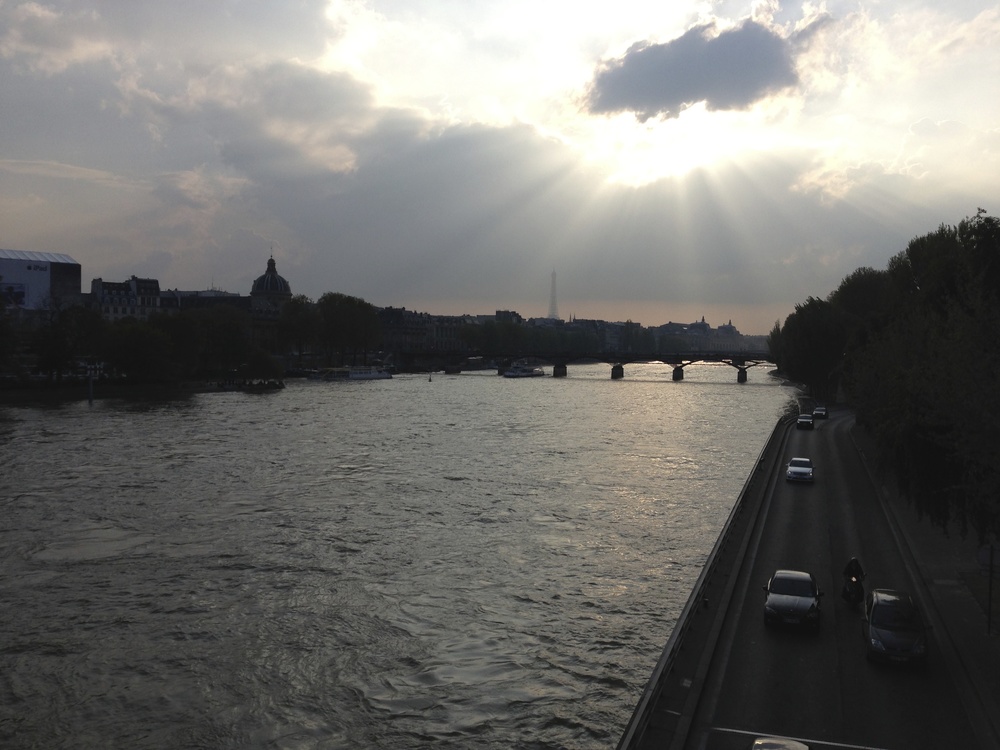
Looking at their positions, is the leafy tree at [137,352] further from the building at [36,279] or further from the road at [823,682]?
the road at [823,682]

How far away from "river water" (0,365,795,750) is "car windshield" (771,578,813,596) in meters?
3.01

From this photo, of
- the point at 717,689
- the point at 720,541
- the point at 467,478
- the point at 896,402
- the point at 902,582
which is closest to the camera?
the point at 717,689

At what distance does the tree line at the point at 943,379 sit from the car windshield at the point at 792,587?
3425 millimetres

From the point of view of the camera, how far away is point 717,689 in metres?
14.0

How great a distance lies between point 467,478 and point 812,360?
176ft

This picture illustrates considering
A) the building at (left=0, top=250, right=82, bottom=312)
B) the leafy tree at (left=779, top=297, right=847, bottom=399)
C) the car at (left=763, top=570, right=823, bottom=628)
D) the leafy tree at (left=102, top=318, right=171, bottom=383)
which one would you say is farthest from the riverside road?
the building at (left=0, top=250, right=82, bottom=312)

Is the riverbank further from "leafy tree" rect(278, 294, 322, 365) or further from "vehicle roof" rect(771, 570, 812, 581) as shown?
"vehicle roof" rect(771, 570, 812, 581)

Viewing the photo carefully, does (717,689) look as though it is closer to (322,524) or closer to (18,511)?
(322,524)

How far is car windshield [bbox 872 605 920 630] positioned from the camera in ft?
50.4

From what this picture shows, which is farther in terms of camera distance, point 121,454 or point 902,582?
point 121,454

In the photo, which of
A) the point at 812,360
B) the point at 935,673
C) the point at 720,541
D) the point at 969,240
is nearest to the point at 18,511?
the point at 720,541

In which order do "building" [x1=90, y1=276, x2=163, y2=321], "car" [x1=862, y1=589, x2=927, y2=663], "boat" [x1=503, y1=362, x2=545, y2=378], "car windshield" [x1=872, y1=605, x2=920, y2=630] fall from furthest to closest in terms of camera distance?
"building" [x1=90, y1=276, x2=163, y2=321]
"boat" [x1=503, y1=362, x2=545, y2=378]
"car windshield" [x1=872, y1=605, x2=920, y2=630]
"car" [x1=862, y1=589, x2=927, y2=663]

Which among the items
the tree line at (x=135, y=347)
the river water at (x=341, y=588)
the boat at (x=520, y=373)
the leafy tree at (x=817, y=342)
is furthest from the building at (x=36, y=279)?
the leafy tree at (x=817, y=342)

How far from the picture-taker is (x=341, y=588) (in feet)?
75.6
